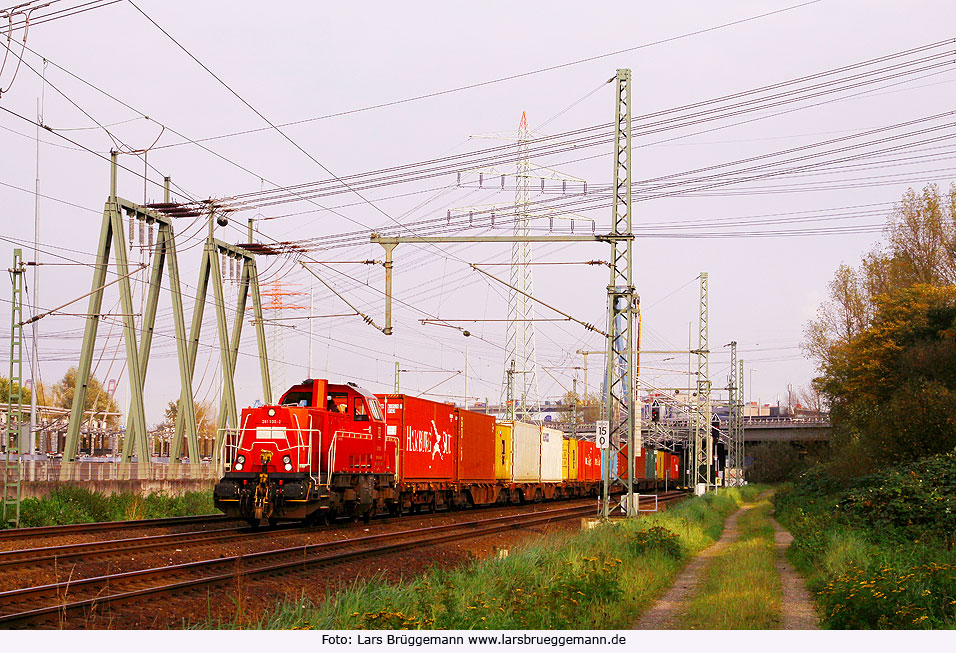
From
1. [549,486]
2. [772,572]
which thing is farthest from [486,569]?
[549,486]

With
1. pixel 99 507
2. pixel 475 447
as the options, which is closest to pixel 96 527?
pixel 99 507

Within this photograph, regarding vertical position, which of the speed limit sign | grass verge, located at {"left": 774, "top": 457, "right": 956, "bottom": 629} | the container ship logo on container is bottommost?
grass verge, located at {"left": 774, "top": 457, "right": 956, "bottom": 629}

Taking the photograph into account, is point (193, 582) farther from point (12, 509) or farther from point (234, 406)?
point (234, 406)

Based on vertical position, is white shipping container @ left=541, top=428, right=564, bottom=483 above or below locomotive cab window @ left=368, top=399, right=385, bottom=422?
below

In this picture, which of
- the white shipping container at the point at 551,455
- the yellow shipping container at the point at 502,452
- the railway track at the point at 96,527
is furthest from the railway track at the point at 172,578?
the white shipping container at the point at 551,455

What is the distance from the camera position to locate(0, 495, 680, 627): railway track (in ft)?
37.8

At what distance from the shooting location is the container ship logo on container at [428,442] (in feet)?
99.0

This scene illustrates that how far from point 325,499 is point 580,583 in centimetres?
1275

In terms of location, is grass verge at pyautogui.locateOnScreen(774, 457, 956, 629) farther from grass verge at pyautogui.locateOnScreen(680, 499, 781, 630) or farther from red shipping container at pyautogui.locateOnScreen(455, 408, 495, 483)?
red shipping container at pyautogui.locateOnScreen(455, 408, 495, 483)

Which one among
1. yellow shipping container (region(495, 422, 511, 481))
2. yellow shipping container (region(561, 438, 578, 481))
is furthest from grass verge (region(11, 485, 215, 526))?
yellow shipping container (region(561, 438, 578, 481))

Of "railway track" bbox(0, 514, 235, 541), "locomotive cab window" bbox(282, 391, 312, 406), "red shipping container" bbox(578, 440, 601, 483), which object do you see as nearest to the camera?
"railway track" bbox(0, 514, 235, 541)

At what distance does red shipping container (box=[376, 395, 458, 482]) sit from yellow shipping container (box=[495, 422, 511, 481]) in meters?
5.71

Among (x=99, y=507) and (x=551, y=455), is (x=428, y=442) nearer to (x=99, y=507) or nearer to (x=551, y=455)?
(x=99, y=507)

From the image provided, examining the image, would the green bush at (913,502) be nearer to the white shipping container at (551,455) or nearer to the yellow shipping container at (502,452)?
the yellow shipping container at (502,452)
